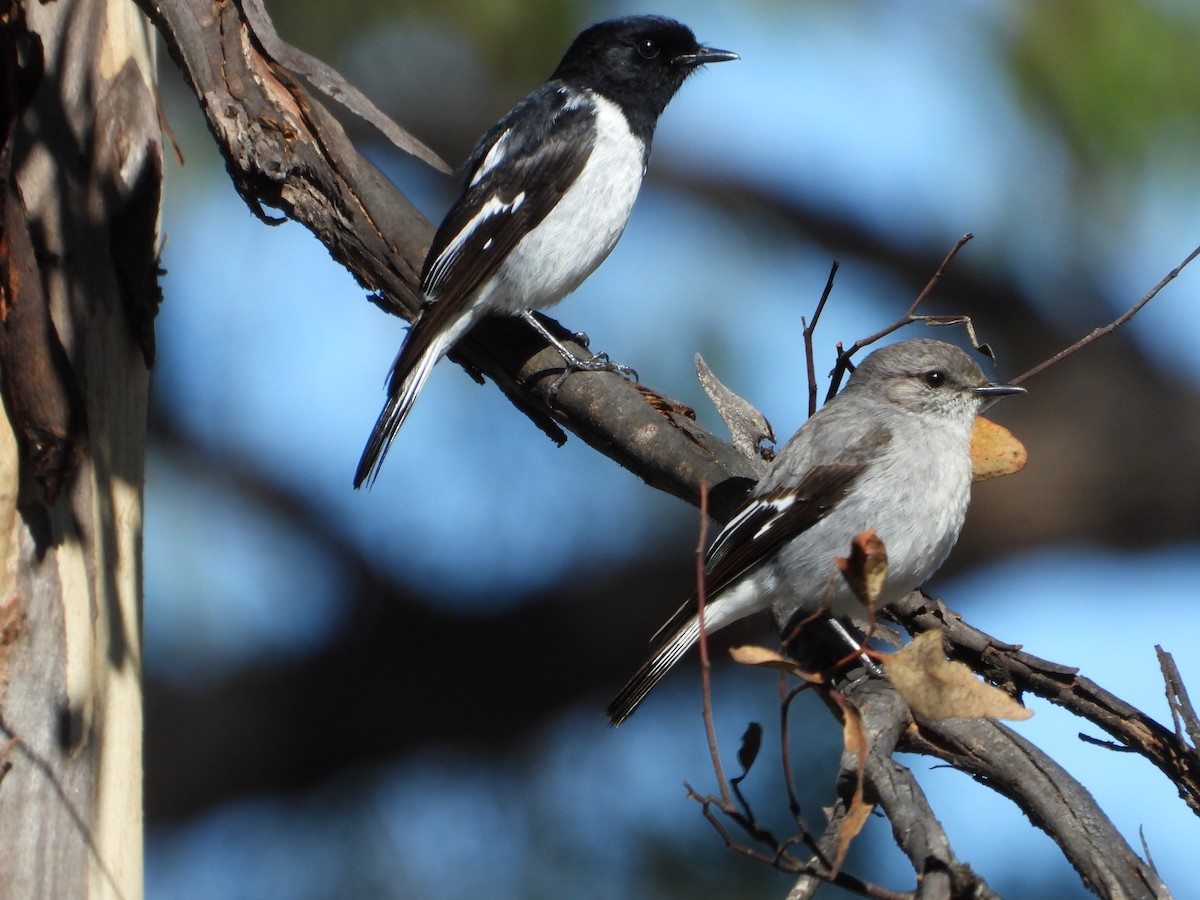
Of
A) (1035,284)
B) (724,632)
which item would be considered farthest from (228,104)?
(1035,284)

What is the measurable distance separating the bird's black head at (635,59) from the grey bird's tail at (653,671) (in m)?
2.24

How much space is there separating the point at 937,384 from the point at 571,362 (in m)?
1.03

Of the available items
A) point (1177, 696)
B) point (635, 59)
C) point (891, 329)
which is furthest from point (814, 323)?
point (635, 59)

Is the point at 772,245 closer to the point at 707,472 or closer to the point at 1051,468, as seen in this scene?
the point at 1051,468

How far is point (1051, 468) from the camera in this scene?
18.4ft

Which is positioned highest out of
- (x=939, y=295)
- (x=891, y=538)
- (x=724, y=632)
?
(x=939, y=295)

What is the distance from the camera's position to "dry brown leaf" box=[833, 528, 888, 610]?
1652mm

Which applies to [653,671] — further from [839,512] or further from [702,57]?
[702,57]

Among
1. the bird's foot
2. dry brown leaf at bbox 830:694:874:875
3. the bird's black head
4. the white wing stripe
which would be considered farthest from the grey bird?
the bird's black head

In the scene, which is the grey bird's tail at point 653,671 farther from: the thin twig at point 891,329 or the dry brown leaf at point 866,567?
the dry brown leaf at point 866,567

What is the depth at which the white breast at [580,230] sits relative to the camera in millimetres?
4195

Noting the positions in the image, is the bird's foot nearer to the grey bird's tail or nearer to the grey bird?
the grey bird

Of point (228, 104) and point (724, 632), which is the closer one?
point (228, 104)

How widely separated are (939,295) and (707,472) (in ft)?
10.5
